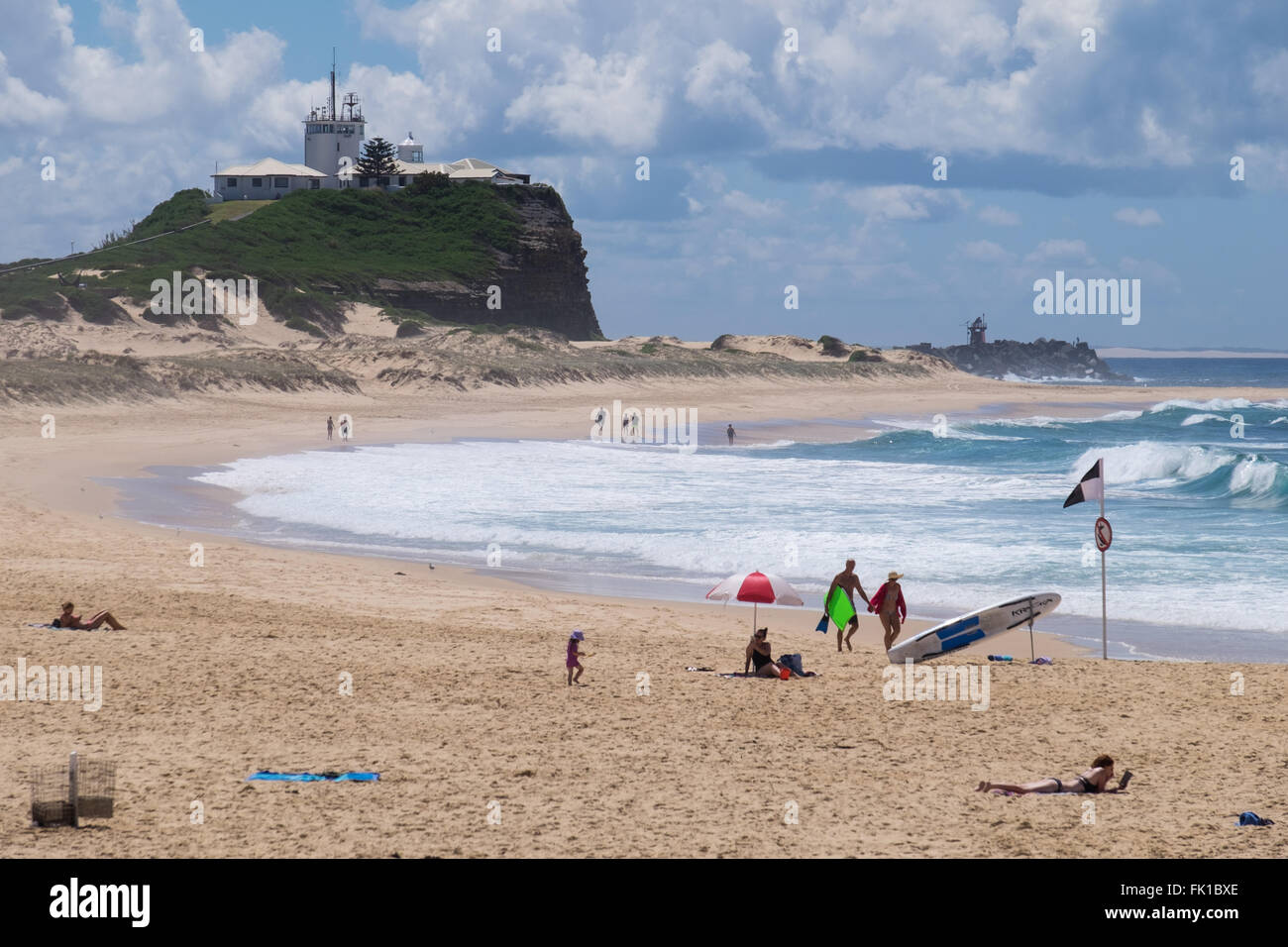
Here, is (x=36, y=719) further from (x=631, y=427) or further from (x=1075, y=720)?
(x=631, y=427)

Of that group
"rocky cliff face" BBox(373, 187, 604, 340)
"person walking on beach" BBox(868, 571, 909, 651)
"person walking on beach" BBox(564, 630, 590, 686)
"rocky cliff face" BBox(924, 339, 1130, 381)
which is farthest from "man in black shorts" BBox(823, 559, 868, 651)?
"rocky cliff face" BBox(924, 339, 1130, 381)

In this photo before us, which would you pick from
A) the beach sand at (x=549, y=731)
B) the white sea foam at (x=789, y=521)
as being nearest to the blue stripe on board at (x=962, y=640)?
the beach sand at (x=549, y=731)

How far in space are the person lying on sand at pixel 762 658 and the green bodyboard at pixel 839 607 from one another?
197 centimetres

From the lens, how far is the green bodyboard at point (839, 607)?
46.7 feet

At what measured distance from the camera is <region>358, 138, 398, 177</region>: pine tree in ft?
354

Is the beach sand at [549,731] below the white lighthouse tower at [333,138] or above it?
below

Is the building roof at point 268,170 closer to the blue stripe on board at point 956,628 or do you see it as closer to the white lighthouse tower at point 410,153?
the white lighthouse tower at point 410,153

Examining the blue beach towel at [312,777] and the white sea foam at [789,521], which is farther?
the white sea foam at [789,521]

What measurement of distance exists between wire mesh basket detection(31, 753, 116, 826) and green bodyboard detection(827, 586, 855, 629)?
8177mm

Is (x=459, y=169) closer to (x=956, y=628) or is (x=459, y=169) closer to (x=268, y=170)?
(x=268, y=170)

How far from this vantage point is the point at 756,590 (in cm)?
1369

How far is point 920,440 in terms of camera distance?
45.7 metres

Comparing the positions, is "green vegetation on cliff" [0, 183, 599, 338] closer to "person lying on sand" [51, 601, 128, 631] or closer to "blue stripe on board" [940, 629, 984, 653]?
"person lying on sand" [51, 601, 128, 631]
